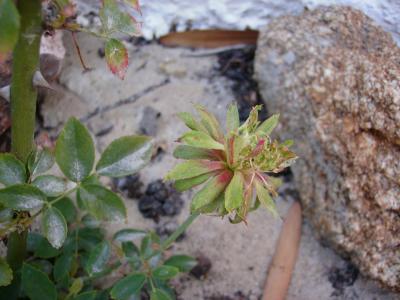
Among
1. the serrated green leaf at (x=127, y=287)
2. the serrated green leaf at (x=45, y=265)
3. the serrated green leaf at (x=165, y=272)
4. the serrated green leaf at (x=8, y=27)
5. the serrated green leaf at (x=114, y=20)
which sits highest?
the serrated green leaf at (x=8, y=27)

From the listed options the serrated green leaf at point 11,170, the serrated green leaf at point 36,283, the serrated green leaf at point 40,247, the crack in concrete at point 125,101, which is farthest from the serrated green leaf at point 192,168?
the crack in concrete at point 125,101

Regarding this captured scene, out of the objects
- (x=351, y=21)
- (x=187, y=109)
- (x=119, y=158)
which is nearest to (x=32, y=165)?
(x=119, y=158)

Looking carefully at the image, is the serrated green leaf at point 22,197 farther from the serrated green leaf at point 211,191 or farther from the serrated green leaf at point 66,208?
the serrated green leaf at point 66,208

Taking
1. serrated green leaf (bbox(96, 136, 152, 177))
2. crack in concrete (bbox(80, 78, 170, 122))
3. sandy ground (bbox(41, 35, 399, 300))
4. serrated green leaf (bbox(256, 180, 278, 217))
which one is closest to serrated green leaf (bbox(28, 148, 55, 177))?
serrated green leaf (bbox(96, 136, 152, 177))

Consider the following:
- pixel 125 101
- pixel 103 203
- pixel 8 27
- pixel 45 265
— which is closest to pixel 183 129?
pixel 125 101

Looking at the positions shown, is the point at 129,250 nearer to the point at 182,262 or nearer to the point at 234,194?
the point at 182,262

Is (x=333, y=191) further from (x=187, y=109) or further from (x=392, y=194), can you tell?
(x=187, y=109)
